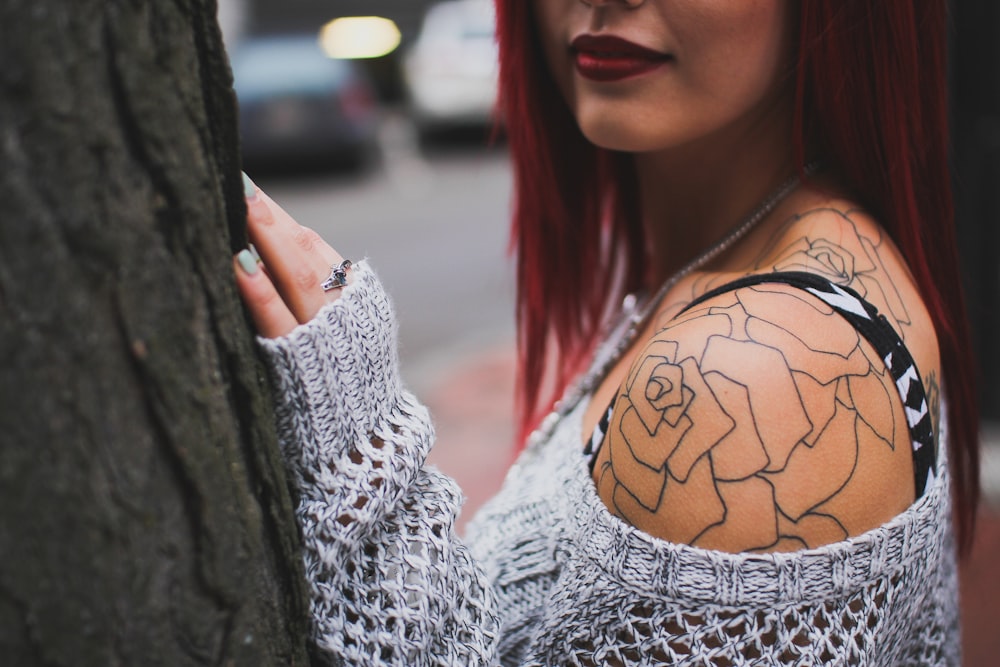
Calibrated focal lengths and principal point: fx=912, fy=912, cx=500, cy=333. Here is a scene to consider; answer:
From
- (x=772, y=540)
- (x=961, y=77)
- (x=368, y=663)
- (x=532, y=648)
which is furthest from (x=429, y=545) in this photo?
(x=961, y=77)

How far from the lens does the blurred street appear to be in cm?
381

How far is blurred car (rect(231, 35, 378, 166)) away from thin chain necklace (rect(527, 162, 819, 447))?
9.41 meters

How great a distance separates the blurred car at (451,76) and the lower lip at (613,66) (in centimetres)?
1102

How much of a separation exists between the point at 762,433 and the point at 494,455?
13.1ft

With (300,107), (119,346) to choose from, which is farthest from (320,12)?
(119,346)

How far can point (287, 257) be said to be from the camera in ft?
3.12

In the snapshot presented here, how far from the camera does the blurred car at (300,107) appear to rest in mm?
10641

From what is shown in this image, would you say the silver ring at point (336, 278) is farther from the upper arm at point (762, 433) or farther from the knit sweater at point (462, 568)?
the upper arm at point (762, 433)

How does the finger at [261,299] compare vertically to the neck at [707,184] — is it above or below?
above

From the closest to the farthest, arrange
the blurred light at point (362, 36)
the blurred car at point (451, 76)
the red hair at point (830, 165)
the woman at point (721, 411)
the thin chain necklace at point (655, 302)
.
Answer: the woman at point (721, 411), the red hair at point (830, 165), the thin chain necklace at point (655, 302), the blurred car at point (451, 76), the blurred light at point (362, 36)

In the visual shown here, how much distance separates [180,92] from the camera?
0.74m

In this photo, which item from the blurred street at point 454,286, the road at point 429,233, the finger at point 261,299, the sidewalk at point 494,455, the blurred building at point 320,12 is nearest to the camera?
the finger at point 261,299

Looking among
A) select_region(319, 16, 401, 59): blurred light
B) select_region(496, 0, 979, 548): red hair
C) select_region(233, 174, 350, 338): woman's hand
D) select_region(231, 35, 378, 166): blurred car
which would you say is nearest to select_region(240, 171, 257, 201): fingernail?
select_region(233, 174, 350, 338): woman's hand

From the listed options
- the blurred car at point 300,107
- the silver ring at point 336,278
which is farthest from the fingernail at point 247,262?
the blurred car at point 300,107
